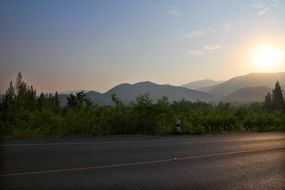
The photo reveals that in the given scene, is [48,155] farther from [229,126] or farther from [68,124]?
[229,126]

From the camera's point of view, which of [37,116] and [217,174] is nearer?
[217,174]

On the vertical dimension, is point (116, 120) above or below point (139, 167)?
above

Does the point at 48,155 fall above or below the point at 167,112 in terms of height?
below

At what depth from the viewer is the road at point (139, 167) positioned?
9055 millimetres

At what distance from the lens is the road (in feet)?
29.7

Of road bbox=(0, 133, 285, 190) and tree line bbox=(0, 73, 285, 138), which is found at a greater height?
tree line bbox=(0, 73, 285, 138)

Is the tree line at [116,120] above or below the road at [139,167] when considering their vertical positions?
above

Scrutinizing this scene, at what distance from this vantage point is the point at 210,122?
3155 centimetres

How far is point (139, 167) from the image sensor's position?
1117cm

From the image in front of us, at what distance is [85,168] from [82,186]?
2.09 metres

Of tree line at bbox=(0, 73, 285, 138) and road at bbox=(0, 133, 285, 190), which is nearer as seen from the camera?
road at bbox=(0, 133, 285, 190)

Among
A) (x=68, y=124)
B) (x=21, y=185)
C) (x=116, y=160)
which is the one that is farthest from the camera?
(x=68, y=124)

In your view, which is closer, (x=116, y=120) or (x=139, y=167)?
(x=139, y=167)

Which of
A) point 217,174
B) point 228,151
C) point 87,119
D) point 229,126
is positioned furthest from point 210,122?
point 217,174
